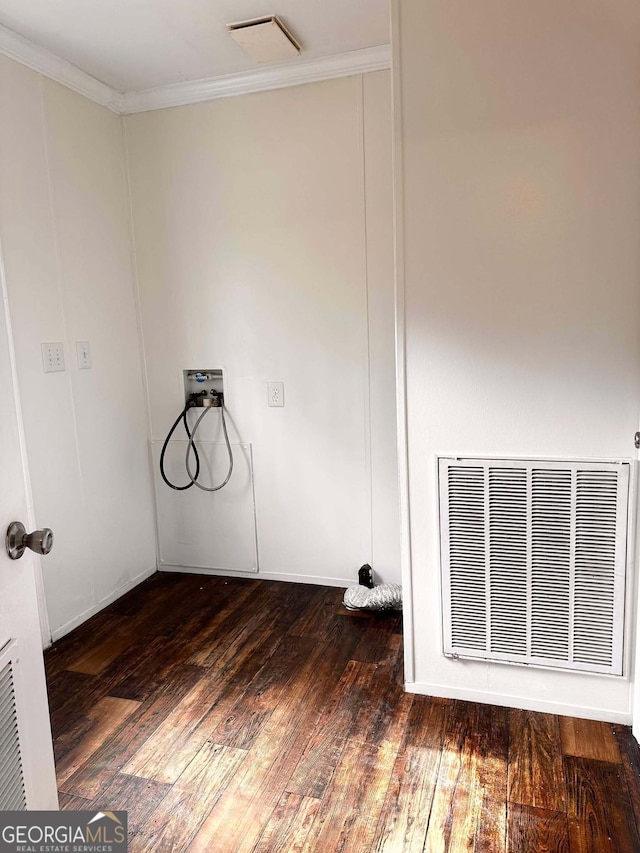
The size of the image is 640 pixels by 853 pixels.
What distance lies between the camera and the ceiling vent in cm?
237

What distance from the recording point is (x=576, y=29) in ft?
5.71

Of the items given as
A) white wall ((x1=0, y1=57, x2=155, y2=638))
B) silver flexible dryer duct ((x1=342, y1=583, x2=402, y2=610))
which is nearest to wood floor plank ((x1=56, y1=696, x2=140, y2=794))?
white wall ((x1=0, y1=57, x2=155, y2=638))

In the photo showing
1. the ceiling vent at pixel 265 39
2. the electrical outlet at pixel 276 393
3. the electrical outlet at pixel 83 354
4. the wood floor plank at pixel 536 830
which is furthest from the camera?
the electrical outlet at pixel 276 393

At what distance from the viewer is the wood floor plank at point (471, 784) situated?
157 centimetres

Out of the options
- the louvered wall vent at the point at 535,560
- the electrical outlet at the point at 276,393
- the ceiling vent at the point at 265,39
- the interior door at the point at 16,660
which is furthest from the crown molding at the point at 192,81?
the interior door at the point at 16,660

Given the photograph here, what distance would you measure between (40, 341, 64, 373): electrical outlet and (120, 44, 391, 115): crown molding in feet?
4.29

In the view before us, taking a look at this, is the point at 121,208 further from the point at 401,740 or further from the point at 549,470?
the point at 401,740

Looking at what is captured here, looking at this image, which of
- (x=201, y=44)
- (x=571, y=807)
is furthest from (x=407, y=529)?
(x=201, y=44)

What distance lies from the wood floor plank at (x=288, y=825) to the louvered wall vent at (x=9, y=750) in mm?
736

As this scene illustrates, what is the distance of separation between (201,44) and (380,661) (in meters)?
2.66

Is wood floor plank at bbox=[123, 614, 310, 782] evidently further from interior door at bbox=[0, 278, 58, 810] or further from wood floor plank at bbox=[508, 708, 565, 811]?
wood floor plank at bbox=[508, 708, 565, 811]

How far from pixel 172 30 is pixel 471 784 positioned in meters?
2.90

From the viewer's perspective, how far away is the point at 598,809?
→ 64.6 inches

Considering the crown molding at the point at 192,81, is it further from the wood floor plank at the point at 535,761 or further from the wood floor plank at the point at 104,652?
the wood floor plank at the point at 535,761
